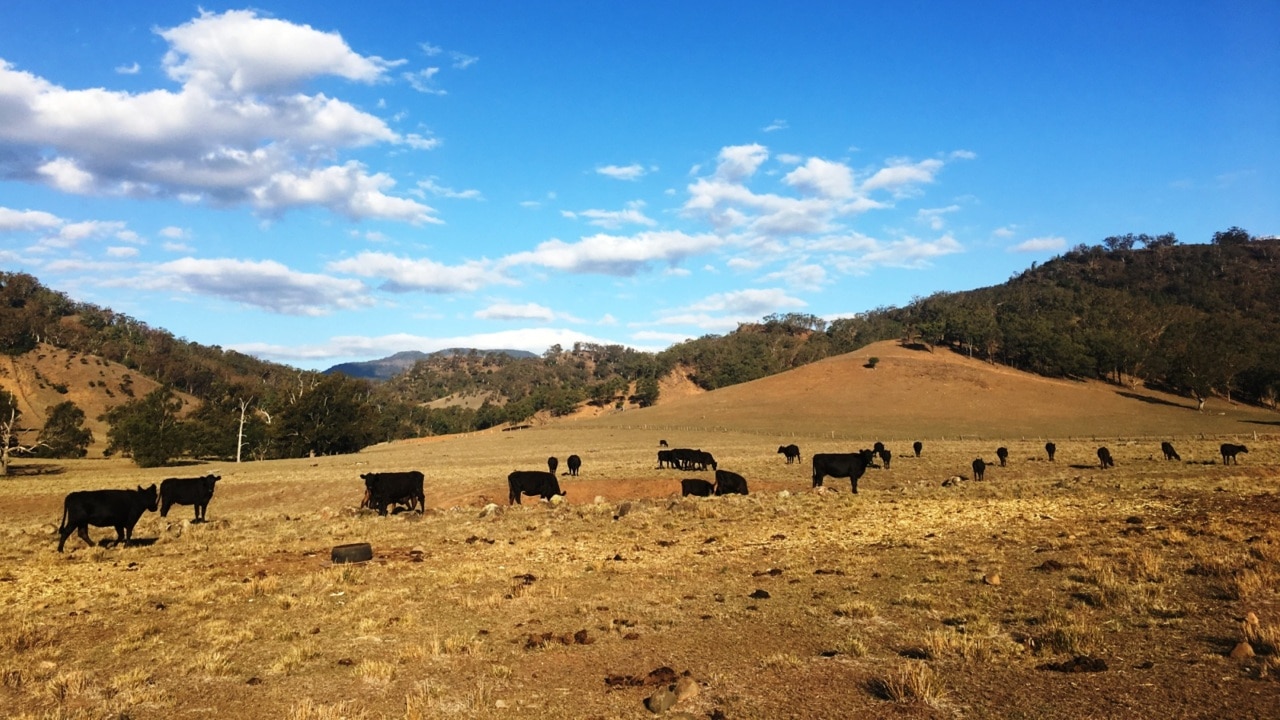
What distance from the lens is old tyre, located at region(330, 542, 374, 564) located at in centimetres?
1530

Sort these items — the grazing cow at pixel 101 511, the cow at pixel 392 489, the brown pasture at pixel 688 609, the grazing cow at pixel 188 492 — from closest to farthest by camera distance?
1. the brown pasture at pixel 688 609
2. the grazing cow at pixel 101 511
3. the grazing cow at pixel 188 492
4. the cow at pixel 392 489

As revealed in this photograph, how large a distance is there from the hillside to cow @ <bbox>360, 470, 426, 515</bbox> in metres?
51.2

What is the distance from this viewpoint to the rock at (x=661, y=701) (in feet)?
23.2

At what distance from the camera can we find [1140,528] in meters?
15.6

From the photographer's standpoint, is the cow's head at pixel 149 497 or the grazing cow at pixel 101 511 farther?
the cow's head at pixel 149 497

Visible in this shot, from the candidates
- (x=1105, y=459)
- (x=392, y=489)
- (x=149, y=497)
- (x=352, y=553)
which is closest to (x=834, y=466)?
(x=1105, y=459)

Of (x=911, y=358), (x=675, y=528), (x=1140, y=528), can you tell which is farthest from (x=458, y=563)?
(x=911, y=358)

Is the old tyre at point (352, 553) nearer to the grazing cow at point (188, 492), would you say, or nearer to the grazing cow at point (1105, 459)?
the grazing cow at point (188, 492)

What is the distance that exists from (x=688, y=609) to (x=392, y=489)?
57.7 feet

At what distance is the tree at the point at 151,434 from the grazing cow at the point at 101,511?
52.0 metres

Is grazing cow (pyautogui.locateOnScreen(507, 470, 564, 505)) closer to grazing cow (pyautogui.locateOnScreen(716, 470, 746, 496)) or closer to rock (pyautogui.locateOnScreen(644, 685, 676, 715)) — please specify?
grazing cow (pyautogui.locateOnScreen(716, 470, 746, 496))

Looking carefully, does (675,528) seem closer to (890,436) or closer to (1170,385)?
(890,436)

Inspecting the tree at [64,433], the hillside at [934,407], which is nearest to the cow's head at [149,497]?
the hillside at [934,407]

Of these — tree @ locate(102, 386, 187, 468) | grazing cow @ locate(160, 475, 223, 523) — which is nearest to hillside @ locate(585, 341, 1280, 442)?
tree @ locate(102, 386, 187, 468)
